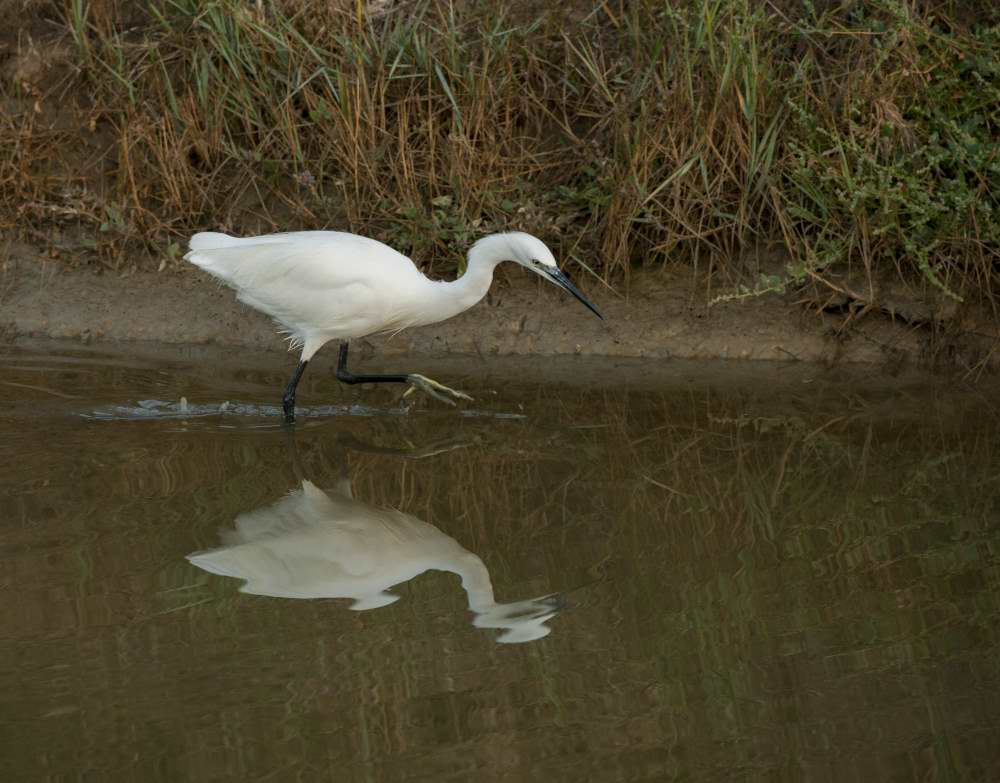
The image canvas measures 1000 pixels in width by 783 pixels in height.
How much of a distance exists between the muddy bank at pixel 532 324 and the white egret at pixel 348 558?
2170 millimetres

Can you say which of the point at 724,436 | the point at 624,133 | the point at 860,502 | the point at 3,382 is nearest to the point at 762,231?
→ the point at 624,133

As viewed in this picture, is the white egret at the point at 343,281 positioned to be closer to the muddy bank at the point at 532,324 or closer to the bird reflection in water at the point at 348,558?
the muddy bank at the point at 532,324

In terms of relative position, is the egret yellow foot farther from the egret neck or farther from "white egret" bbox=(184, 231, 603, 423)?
the egret neck

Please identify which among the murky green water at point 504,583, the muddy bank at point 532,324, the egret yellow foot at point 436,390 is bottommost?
the murky green water at point 504,583

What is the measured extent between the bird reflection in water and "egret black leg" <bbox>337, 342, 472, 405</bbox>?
1.18 meters

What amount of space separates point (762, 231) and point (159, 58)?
10.2 ft

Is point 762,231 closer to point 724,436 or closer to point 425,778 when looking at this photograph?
point 724,436

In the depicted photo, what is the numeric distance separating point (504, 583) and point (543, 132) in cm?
365

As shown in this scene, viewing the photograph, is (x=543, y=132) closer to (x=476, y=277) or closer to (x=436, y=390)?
(x=476, y=277)

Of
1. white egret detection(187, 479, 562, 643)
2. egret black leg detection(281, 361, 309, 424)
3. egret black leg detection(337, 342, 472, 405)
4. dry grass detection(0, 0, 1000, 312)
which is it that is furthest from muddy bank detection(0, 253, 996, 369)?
white egret detection(187, 479, 562, 643)

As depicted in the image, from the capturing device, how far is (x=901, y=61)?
628 cm

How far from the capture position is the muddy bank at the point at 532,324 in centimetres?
644

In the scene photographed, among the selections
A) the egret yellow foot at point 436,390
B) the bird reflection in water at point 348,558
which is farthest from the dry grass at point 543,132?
the bird reflection in water at point 348,558

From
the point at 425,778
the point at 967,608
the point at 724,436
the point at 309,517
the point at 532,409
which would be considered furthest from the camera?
the point at 532,409
